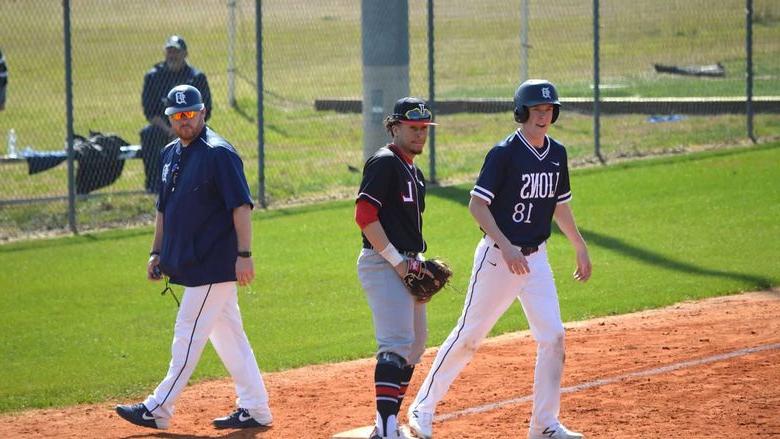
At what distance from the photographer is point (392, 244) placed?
6574 mm

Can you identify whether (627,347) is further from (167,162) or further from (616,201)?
(616,201)

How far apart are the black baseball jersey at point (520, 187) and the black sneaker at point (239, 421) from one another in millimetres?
1902

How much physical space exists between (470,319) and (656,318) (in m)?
3.53

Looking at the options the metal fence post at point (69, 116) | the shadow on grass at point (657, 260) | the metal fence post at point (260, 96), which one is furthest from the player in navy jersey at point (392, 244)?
the metal fence post at point (260, 96)

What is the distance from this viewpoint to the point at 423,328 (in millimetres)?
6836

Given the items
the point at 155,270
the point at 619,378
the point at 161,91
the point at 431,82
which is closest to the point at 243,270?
the point at 155,270

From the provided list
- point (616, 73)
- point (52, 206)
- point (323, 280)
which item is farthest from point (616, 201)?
point (616, 73)

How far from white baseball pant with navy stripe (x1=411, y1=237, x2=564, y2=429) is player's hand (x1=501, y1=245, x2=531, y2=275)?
0.73ft

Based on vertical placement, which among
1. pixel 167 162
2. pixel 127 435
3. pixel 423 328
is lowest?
pixel 127 435

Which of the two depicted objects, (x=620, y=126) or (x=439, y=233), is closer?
(x=439, y=233)

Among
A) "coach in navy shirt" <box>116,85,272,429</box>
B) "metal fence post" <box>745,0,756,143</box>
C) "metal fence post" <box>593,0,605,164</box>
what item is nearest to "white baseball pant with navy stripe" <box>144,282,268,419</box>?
"coach in navy shirt" <box>116,85,272,429</box>

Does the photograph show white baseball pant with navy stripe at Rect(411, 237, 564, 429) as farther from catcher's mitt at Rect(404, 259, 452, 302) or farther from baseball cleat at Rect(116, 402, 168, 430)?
baseball cleat at Rect(116, 402, 168, 430)

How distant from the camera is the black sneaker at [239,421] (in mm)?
7398

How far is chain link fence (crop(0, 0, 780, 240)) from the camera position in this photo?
53.7 ft
